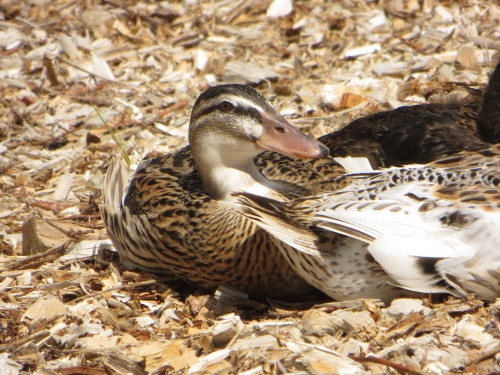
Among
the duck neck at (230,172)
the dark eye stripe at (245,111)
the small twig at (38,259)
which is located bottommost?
the small twig at (38,259)

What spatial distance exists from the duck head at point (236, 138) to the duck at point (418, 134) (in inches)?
40.7

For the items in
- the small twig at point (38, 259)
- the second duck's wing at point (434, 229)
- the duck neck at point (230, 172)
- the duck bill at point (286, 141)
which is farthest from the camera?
the small twig at point (38, 259)

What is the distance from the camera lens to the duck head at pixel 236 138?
4570mm

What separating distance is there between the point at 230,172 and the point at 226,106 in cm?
37

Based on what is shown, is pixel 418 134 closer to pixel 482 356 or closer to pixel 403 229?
pixel 403 229

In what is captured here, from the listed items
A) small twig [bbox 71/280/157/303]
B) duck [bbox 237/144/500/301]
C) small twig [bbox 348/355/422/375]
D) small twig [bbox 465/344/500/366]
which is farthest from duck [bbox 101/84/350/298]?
small twig [bbox 465/344/500/366]

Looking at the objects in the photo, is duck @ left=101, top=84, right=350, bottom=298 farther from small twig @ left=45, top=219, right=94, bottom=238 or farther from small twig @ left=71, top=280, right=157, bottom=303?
small twig @ left=45, top=219, right=94, bottom=238

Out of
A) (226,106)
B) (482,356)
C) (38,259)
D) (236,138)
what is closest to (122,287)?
(38,259)

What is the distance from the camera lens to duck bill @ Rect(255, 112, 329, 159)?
4.47 metres

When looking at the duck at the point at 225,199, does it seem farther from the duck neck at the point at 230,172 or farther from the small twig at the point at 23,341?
the small twig at the point at 23,341

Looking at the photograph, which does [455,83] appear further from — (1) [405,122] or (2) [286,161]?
(2) [286,161]

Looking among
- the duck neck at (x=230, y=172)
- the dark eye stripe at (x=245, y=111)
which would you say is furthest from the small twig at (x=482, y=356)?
the dark eye stripe at (x=245, y=111)

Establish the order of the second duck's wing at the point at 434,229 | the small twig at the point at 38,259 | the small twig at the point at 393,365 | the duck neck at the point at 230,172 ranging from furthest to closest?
the small twig at the point at 38,259 < the duck neck at the point at 230,172 < the second duck's wing at the point at 434,229 < the small twig at the point at 393,365

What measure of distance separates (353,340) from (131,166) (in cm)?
296
